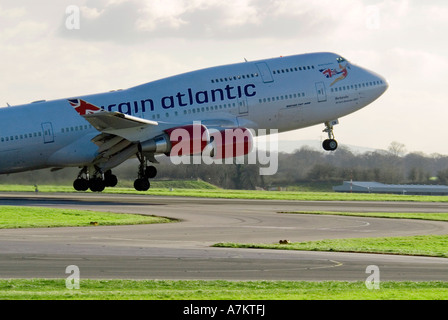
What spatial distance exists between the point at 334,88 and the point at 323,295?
43.6m

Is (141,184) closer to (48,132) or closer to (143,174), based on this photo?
(143,174)

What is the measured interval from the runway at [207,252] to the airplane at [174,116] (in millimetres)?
5550

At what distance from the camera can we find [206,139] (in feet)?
193

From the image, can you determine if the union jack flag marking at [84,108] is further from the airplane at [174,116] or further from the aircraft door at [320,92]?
the aircraft door at [320,92]

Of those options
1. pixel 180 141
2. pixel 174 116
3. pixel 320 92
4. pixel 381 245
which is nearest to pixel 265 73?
pixel 320 92

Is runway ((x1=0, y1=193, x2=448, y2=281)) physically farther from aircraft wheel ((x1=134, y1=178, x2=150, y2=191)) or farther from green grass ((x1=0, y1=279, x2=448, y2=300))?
aircraft wheel ((x1=134, y1=178, x2=150, y2=191))

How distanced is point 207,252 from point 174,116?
28.6 meters

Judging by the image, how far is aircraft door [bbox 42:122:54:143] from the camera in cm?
6112

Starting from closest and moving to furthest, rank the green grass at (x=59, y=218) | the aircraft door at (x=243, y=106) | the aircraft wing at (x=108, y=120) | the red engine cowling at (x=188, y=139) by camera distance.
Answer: the green grass at (x=59, y=218), the aircraft wing at (x=108, y=120), the red engine cowling at (x=188, y=139), the aircraft door at (x=243, y=106)

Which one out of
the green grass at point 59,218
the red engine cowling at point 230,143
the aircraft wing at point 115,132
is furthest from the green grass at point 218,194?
the green grass at point 59,218

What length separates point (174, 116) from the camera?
6266 centimetres

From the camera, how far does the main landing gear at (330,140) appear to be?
219ft
